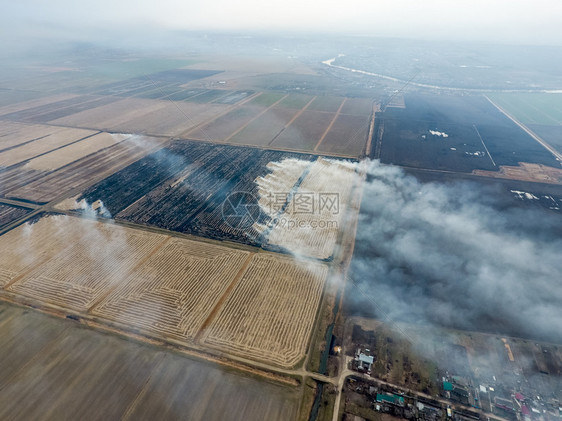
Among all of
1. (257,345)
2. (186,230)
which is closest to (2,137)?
(186,230)

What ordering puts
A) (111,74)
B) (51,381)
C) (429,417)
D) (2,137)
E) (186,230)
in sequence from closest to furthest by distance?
(429,417)
(51,381)
(186,230)
(2,137)
(111,74)

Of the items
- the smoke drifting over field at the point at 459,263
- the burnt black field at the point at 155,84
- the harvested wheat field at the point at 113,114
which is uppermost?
the burnt black field at the point at 155,84

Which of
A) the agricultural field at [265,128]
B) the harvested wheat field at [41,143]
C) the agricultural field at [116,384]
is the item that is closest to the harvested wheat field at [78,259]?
the agricultural field at [116,384]

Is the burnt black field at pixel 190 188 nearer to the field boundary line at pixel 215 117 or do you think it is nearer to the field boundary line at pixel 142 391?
the field boundary line at pixel 215 117

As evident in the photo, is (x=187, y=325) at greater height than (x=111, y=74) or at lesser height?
lesser

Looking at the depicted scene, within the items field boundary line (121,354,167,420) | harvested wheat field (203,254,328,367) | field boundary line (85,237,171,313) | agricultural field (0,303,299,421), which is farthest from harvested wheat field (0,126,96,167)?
harvested wheat field (203,254,328,367)

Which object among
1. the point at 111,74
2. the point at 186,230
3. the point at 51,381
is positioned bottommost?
the point at 51,381

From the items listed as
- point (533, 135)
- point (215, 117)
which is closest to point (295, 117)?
point (215, 117)

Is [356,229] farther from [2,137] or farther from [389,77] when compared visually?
[389,77]
